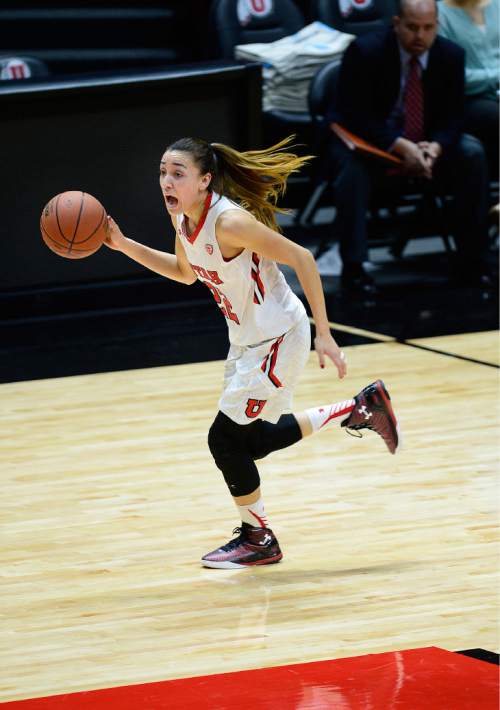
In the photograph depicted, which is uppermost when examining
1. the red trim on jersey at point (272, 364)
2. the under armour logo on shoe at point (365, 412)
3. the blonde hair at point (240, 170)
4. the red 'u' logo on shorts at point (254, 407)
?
the blonde hair at point (240, 170)

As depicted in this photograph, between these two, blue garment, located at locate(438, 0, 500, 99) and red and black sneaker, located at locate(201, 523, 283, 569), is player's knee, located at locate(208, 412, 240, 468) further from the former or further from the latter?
blue garment, located at locate(438, 0, 500, 99)

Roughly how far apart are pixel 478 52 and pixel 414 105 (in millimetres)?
847

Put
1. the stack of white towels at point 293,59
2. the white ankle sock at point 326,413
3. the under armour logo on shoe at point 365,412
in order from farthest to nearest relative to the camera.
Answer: the stack of white towels at point 293,59, the under armour logo on shoe at point 365,412, the white ankle sock at point 326,413

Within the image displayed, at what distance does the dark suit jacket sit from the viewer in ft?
26.1

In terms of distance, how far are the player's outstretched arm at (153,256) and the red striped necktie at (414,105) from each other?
13.6 feet

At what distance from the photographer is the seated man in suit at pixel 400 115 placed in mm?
7930

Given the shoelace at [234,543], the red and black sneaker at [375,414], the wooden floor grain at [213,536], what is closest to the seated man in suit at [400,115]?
the wooden floor grain at [213,536]

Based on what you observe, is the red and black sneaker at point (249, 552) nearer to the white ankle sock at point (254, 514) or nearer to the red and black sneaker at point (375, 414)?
the white ankle sock at point (254, 514)

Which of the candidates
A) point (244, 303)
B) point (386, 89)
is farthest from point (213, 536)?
point (386, 89)

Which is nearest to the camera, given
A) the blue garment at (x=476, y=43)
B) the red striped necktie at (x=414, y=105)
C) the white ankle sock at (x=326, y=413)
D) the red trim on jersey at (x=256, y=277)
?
the red trim on jersey at (x=256, y=277)

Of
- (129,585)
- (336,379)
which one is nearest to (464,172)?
(336,379)

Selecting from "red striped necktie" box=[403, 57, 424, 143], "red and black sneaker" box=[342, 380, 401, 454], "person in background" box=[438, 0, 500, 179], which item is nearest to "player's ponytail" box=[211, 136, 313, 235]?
"red and black sneaker" box=[342, 380, 401, 454]

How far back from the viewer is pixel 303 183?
31.2 feet

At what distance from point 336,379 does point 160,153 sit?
85.9 inches
